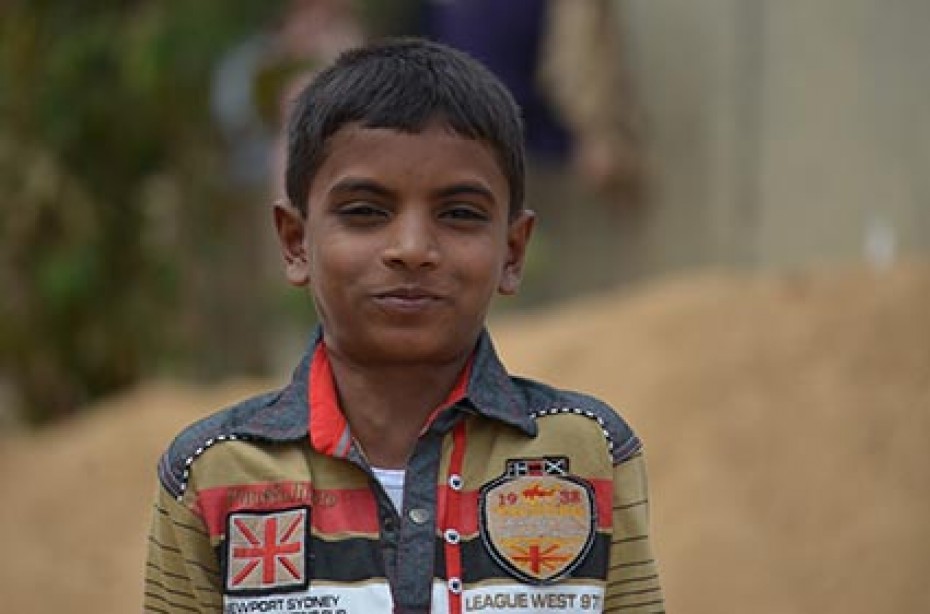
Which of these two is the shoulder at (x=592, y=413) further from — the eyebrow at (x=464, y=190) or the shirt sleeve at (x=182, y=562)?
the shirt sleeve at (x=182, y=562)

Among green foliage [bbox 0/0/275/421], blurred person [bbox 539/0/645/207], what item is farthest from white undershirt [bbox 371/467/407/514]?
blurred person [bbox 539/0/645/207]

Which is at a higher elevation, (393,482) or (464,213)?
(464,213)

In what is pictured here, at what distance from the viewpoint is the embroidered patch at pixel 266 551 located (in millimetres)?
2201

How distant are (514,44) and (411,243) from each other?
582 centimetres

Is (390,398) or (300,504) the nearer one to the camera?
(300,504)

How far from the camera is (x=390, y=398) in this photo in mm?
2334

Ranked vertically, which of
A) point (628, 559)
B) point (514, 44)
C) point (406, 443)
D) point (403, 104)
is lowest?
point (628, 559)

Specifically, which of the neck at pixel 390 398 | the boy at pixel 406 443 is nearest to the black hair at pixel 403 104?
the boy at pixel 406 443

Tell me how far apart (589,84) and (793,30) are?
89cm

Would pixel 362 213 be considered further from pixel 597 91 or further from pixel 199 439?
pixel 597 91

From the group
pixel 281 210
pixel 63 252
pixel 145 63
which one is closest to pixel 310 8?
pixel 145 63

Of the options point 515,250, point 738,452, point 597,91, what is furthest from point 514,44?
point 515,250

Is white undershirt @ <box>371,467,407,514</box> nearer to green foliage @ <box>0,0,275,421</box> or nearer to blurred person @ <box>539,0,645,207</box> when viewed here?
green foliage @ <box>0,0,275,421</box>

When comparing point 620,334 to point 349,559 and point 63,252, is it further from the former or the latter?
point 349,559
